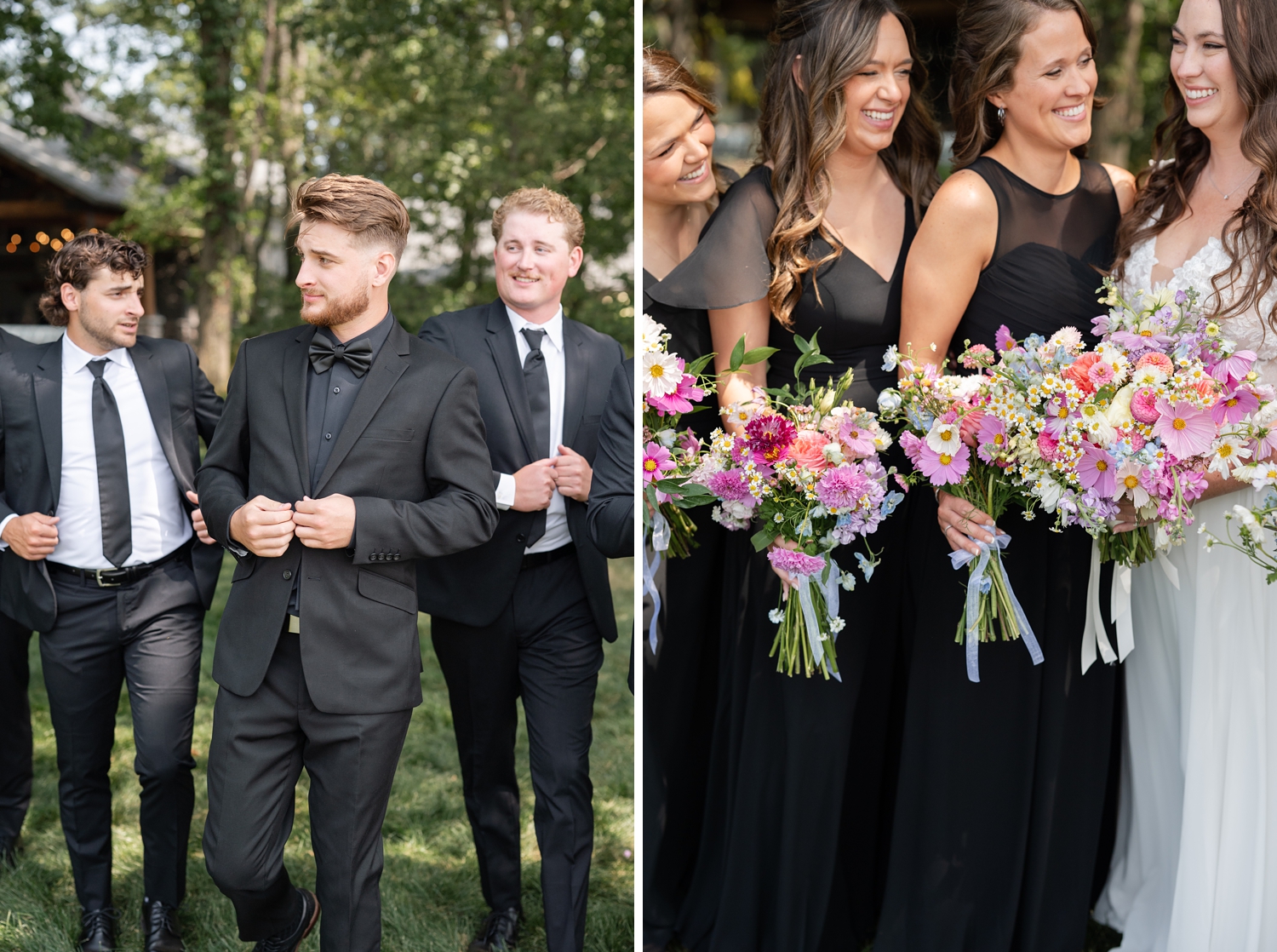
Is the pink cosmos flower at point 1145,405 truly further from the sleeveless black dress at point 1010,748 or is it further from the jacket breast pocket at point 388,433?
the jacket breast pocket at point 388,433

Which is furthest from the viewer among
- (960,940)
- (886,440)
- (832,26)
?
(960,940)

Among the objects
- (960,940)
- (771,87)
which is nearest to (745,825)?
(960,940)

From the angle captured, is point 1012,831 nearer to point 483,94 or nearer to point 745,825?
point 745,825

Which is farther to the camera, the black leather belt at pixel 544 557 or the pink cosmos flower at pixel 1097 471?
the black leather belt at pixel 544 557

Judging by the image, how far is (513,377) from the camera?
3490mm

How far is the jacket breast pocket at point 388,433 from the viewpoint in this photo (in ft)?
9.61

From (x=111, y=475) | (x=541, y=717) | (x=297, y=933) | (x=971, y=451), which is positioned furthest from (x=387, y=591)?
(x=971, y=451)

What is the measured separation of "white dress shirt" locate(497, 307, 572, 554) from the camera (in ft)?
11.6

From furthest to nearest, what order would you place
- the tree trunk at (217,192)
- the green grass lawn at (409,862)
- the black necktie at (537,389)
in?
the tree trunk at (217,192)
the green grass lawn at (409,862)
the black necktie at (537,389)

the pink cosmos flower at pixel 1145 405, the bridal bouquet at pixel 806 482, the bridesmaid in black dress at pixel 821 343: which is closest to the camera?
the pink cosmos flower at pixel 1145 405

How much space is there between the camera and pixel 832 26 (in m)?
3.21

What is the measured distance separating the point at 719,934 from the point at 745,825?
0.36 metres

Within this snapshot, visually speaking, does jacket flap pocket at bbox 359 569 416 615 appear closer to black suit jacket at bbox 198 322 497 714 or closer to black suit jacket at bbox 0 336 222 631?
black suit jacket at bbox 198 322 497 714

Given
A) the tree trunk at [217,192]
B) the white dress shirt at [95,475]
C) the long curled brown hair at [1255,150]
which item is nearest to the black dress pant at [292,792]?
the white dress shirt at [95,475]
